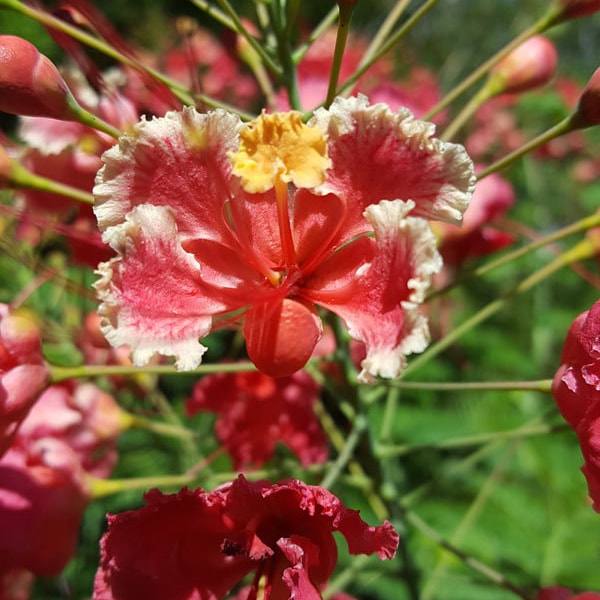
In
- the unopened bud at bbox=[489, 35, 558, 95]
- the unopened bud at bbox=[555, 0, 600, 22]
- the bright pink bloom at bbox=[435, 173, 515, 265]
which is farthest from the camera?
the bright pink bloom at bbox=[435, 173, 515, 265]

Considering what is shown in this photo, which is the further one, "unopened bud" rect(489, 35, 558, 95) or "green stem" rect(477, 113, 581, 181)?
"unopened bud" rect(489, 35, 558, 95)

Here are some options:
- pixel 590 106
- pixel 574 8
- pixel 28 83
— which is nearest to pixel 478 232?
pixel 574 8

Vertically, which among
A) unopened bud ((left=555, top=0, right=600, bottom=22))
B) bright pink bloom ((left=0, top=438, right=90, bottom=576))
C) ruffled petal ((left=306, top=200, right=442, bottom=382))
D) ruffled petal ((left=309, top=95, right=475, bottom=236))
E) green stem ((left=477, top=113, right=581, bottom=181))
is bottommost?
bright pink bloom ((left=0, top=438, right=90, bottom=576))

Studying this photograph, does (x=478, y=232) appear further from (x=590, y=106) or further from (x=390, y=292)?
(x=390, y=292)

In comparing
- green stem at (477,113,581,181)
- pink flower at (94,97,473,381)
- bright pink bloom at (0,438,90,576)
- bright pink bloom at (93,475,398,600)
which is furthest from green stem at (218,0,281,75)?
bright pink bloom at (0,438,90,576)

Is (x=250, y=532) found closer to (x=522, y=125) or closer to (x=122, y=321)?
(x=122, y=321)

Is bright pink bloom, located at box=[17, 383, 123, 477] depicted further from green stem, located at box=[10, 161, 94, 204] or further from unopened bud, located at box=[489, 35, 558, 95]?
unopened bud, located at box=[489, 35, 558, 95]

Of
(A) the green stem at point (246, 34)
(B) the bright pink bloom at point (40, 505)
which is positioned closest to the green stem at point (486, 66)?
(A) the green stem at point (246, 34)
